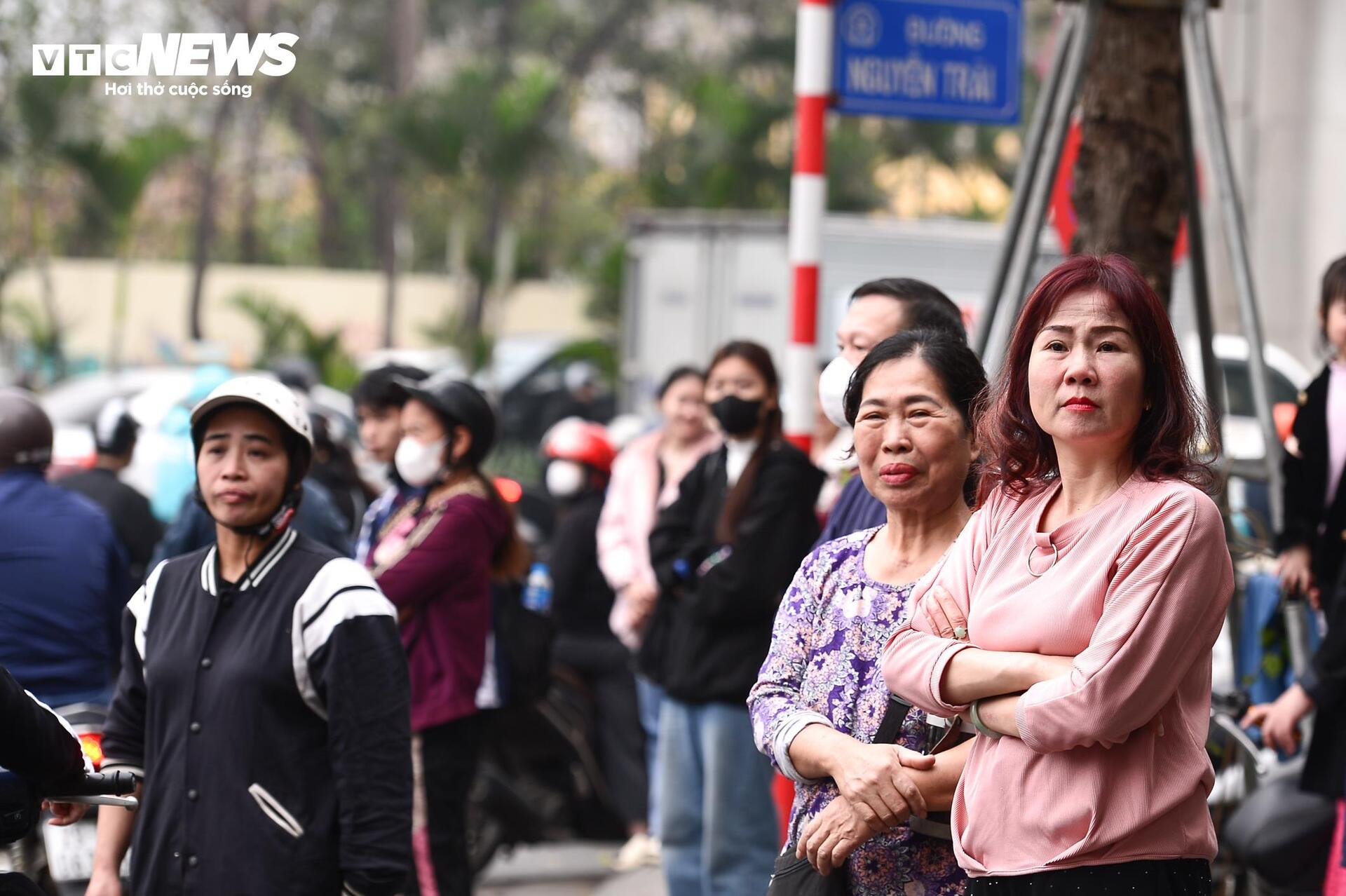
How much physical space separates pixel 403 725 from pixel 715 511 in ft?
7.48

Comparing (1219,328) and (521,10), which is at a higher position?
(521,10)

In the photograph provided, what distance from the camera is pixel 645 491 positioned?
25.2 ft

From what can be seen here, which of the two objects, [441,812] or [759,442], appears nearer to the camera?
[441,812]

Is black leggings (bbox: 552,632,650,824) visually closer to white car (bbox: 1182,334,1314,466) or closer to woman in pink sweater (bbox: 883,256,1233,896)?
white car (bbox: 1182,334,1314,466)

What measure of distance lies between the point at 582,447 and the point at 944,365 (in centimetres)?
526

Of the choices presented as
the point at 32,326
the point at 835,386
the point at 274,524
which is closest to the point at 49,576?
the point at 274,524

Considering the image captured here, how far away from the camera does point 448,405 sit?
562 centimetres

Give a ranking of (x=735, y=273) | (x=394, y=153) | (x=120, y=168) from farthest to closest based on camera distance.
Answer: (x=394, y=153)
(x=120, y=168)
(x=735, y=273)

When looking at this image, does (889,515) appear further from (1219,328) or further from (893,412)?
(1219,328)

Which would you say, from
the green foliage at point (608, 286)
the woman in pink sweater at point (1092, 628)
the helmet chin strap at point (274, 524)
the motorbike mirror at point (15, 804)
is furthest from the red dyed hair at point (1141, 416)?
the green foliage at point (608, 286)

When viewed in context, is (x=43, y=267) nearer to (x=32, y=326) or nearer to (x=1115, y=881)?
(x=32, y=326)

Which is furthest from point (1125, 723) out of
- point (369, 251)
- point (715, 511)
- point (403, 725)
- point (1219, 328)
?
point (369, 251)

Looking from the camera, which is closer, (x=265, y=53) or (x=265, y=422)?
(x=265, y=422)

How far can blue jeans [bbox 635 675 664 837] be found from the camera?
7.77 meters
